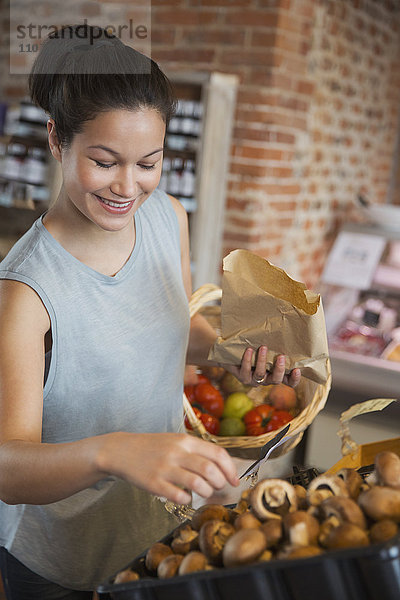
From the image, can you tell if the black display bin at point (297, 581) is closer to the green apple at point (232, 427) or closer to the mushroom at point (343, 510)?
the mushroom at point (343, 510)

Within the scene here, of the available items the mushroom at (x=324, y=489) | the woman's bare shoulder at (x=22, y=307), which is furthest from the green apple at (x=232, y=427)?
the mushroom at (x=324, y=489)

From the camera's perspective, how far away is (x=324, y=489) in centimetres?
Answer: 82

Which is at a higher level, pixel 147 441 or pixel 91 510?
pixel 147 441

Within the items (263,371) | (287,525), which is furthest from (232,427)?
(287,525)

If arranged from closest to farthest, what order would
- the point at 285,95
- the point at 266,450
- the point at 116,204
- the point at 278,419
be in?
the point at 266,450 < the point at 116,204 < the point at 278,419 < the point at 285,95

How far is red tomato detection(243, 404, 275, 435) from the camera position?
1787 mm

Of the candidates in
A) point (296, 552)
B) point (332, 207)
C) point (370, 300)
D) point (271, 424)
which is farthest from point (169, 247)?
point (332, 207)

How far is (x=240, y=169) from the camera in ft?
9.83

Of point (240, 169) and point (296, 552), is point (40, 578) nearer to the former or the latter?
point (296, 552)

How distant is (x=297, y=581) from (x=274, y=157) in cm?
255

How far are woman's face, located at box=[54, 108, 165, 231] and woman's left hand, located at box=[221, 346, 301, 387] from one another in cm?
40

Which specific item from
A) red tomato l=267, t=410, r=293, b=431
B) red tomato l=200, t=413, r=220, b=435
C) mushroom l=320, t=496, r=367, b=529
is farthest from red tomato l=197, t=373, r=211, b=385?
mushroom l=320, t=496, r=367, b=529

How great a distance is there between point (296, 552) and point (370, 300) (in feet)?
9.21

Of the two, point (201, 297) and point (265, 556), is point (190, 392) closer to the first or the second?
point (201, 297)
